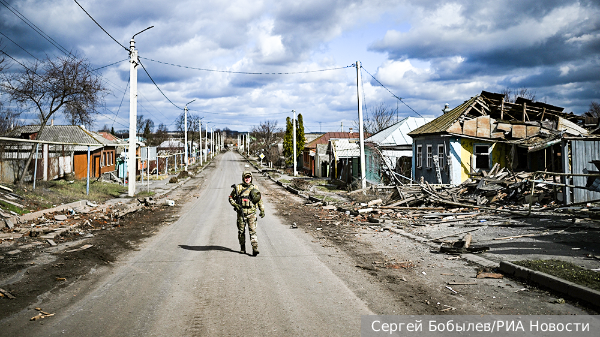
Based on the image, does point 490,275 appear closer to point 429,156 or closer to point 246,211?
point 246,211

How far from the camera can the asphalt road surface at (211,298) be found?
4566 mm

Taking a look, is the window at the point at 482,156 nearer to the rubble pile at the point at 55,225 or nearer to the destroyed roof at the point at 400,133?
the destroyed roof at the point at 400,133

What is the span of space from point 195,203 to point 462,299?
668 inches

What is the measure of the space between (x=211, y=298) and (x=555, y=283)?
497cm

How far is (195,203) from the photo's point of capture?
68.1 ft

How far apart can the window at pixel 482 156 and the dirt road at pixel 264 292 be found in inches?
553

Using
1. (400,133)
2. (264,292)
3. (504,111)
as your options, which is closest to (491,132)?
(504,111)

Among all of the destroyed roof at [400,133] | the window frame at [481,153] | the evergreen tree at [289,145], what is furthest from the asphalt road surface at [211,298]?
the evergreen tree at [289,145]

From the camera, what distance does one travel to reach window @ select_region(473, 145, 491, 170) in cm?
2206

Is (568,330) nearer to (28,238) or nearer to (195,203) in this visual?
(28,238)

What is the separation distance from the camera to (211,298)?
18.5 ft

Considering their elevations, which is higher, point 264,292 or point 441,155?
point 441,155

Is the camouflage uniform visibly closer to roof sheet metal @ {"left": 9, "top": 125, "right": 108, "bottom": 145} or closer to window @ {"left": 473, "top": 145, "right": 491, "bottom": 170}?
window @ {"left": 473, "top": 145, "right": 491, "bottom": 170}

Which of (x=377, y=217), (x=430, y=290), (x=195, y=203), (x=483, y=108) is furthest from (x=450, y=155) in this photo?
(x=430, y=290)
